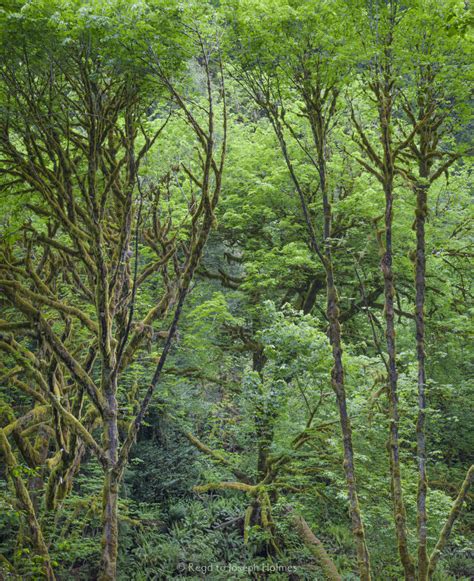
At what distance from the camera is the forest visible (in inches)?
208

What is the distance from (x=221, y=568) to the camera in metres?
10.1

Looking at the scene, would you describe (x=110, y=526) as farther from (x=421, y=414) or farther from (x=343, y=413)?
(x=421, y=414)

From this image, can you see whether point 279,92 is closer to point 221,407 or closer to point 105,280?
point 105,280

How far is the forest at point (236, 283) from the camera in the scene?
208 inches

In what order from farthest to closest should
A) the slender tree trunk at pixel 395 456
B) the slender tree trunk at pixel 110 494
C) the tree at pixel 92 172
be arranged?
the slender tree trunk at pixel 110 494
the slender tree trunk at pixel 395 456
the tree at pixel 92 172

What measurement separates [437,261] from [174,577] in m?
7.73

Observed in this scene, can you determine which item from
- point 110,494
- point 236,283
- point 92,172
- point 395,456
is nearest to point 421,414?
point 395,456

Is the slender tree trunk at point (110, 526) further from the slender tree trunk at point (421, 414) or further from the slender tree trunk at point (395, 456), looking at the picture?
the slender tree trunk at point (421, 414)

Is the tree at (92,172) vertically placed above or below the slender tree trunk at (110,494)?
above

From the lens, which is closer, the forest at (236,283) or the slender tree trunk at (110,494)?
the forest at (236,283)

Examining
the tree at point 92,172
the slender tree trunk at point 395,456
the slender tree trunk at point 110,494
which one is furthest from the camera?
the slender tree trunk at point 110,494

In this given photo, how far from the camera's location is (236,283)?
44.5ft

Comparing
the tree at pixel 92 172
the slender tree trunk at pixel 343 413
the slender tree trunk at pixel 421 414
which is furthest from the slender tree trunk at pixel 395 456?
the tree at pixel 92 172

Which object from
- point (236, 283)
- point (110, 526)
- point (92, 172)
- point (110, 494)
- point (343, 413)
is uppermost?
point (236, 283)
